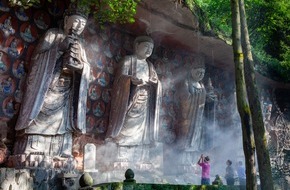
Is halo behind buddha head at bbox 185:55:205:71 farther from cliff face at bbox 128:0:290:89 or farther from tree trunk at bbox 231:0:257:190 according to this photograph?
tree trunk at bbox 231:0:257:190

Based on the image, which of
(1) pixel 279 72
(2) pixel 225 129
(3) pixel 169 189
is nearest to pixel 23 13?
(3) pixel 169 189

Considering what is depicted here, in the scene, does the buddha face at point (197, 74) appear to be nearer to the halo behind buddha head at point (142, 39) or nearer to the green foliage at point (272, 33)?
the halo behind buddha head at point (142, 39)

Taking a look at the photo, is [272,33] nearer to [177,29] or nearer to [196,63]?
[196,63]

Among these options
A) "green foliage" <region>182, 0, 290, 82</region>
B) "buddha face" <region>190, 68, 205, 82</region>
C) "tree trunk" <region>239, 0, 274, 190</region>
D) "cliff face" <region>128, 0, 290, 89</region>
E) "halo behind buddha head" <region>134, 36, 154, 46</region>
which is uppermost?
"green foliage" <region>182, 0, 290, 82</region>

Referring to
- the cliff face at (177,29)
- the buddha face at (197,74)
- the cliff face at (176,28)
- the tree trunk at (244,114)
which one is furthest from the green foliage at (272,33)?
the tree trunk at (244,114)

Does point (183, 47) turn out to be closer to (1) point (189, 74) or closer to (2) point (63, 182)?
(1) point (189, 74)

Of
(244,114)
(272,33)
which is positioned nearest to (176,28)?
(244,114)

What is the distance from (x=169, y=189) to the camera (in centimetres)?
587

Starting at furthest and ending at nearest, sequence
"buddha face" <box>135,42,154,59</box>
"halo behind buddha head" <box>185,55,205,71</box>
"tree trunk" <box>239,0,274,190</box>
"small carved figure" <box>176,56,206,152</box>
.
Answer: "halo behind buddha head" <box>185,55,205,71</box> → "small carved figure" <box>176,56,206,152</box> → "buddha face" <box>135,42,154,59</box> → "tree trunk" <box>239,0,274,190</box>

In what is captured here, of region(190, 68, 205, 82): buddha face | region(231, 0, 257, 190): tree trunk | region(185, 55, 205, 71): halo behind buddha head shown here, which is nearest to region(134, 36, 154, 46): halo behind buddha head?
region(190, 68, 205, 82): buddha face

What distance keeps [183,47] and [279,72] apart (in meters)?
4.02

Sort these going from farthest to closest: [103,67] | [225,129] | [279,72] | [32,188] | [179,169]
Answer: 1. [279,72]
2. [225,129]
3. [179,169]
4. [103,67]
5. [32,188]

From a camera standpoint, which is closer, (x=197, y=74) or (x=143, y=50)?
(x=143, y=50)

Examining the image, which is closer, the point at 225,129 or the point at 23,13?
the point at 23,13
